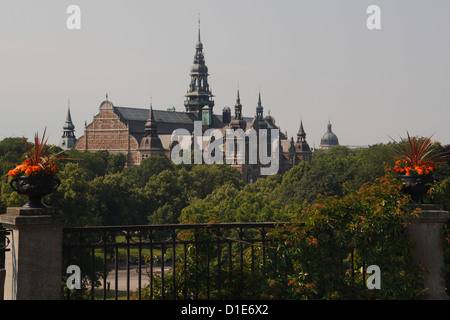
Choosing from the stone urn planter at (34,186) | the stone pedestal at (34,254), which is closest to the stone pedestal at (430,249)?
the stone pedestal at (34,254)

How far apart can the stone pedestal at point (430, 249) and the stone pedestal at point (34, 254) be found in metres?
5.30

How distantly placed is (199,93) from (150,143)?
32266 millimetres

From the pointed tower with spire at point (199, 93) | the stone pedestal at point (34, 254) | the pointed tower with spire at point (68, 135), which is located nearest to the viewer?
the stone pedestal at point (34, 254)

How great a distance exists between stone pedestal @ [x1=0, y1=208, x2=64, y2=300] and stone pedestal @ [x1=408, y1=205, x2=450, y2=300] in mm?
5299

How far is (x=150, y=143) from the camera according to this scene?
139375 millimetres

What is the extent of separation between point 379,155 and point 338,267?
219ft

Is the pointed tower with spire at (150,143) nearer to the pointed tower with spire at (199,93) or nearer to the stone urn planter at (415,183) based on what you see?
the pointed tower with spire at (199,93)

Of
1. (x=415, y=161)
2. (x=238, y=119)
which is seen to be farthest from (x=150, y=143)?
(x=415, y=161)

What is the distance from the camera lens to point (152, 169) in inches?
3954

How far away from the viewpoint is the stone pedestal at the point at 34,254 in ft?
27.8

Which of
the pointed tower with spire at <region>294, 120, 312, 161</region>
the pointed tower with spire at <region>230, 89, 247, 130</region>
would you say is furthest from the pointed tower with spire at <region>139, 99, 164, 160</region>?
the pointed tower with spire at <region>294, 120, 312, 161</region>

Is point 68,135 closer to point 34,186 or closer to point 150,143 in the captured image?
point 150,143

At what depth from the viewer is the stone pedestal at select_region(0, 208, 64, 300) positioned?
848 centimetres

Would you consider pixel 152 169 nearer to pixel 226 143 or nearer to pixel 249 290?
pixel 226 143
